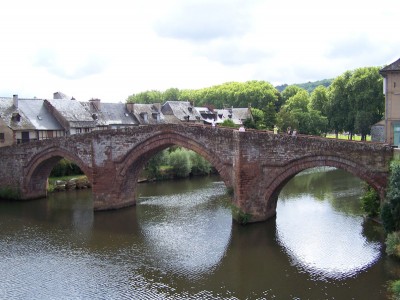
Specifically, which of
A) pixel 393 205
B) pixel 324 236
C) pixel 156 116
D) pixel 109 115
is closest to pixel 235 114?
pixel 156 116

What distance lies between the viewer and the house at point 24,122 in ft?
123

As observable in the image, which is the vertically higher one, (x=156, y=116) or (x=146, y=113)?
(x=146, y=113)

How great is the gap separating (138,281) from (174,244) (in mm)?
4728

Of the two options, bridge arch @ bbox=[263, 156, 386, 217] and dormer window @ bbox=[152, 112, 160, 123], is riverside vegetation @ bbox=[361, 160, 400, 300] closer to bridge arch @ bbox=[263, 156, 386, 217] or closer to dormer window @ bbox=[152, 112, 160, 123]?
bridge arch @ bbox=[263, 156, 386, 217]

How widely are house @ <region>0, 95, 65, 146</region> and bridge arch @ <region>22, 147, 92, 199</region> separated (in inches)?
178

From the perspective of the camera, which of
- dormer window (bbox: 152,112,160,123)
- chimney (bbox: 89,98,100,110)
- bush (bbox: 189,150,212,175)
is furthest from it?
dormer window (bbox: 152,112,160,123)

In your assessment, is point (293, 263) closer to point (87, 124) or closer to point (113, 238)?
point (113, 238)

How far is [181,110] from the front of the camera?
6169cm

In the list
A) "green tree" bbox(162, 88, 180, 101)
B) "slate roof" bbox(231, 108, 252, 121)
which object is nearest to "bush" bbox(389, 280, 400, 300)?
"slate roof" bbox(231, 108, 252, 121)

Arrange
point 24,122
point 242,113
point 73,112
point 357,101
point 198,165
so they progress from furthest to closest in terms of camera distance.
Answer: point 242,113
point 357,101
point 198,165
point 73,112
point 24,122

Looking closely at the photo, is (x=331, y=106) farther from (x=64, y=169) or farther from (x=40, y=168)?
(x=40, y=168)

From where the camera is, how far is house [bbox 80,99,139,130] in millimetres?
48062

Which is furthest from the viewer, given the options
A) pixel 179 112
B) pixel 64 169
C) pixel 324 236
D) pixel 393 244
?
pixel 179 112

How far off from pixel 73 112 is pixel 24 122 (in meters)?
6.86
